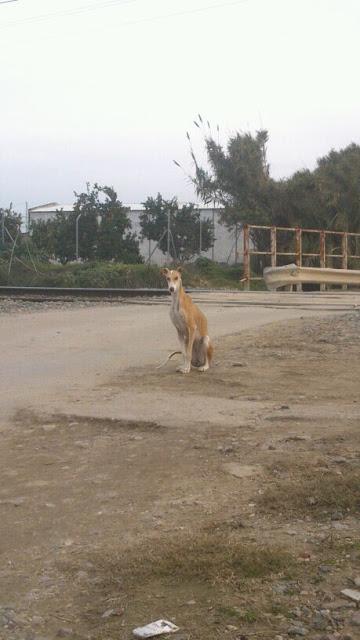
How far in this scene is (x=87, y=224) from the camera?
122 ft

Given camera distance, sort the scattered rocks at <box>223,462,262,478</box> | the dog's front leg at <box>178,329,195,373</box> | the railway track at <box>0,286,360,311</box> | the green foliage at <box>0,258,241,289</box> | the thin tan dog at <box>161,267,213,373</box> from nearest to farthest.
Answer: the scattered rocks at <box>223,462,262,478</box> → the dog's front leg at <box>178,329,195,373</box> → the thin tan dog at <box>161,267,213,373</box> → the railway track at <box>0,286,360,311</box> → the green foliage at <box>0,258,241,289</box>

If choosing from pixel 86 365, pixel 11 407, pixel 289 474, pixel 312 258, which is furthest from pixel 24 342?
pixel 312 258

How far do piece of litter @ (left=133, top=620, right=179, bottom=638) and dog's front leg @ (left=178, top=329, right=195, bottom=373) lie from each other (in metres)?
6.13

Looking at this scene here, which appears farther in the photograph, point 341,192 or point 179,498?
point 341,192

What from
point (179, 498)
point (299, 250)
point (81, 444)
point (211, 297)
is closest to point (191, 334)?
point (81, 444)

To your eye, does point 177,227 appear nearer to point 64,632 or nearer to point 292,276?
point 292,276

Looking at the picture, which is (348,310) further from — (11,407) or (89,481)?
(89,481)

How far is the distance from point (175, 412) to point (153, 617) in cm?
384

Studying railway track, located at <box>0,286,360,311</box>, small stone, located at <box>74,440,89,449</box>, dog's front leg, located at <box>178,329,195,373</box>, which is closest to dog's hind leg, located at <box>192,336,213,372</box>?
dog's front leg, located at <box>178,329,195,373</box>

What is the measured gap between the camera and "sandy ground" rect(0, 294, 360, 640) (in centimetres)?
356

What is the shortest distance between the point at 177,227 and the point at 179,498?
32.9 m

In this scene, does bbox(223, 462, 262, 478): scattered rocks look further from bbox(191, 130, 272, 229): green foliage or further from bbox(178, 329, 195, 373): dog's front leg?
bbox(191, 130, 272, 229): green foliage

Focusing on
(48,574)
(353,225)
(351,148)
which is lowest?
(48,574)

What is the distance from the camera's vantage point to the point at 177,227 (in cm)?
3753
